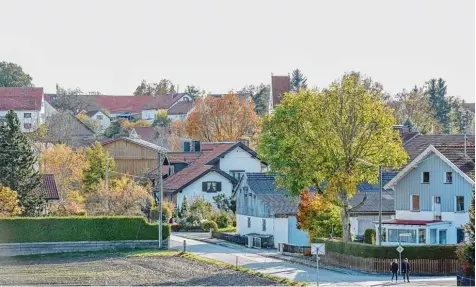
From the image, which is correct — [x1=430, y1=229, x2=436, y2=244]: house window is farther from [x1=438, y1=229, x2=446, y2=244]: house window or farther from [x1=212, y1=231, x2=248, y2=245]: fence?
[x1=212, y1=231, x2=248, y2=245]: fence

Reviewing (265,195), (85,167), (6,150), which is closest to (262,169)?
(85,167)

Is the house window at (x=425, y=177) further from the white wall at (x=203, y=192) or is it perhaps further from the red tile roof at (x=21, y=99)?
the red tile roof at (x=21, y=99)

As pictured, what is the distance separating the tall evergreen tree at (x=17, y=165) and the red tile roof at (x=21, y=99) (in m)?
81.7

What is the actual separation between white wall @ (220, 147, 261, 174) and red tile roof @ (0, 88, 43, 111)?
59.9 meters

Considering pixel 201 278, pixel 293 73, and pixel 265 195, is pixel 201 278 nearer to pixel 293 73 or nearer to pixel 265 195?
pixel 265 195

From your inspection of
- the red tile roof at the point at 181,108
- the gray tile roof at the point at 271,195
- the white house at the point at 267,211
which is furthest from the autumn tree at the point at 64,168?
the red tile roof at the point at 181,108

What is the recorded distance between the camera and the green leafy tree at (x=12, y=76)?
188000 millimetres

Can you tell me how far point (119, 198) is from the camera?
92.2 metres

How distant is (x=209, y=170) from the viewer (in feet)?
336

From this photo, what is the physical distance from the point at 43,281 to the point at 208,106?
8575 centimetres

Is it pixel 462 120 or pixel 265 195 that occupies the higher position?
pixel 462 120

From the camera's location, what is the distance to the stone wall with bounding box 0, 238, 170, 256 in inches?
2965

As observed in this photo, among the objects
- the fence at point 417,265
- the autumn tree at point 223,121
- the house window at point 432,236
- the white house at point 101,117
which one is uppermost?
the white house at point 101,117

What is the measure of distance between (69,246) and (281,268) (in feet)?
61.3
